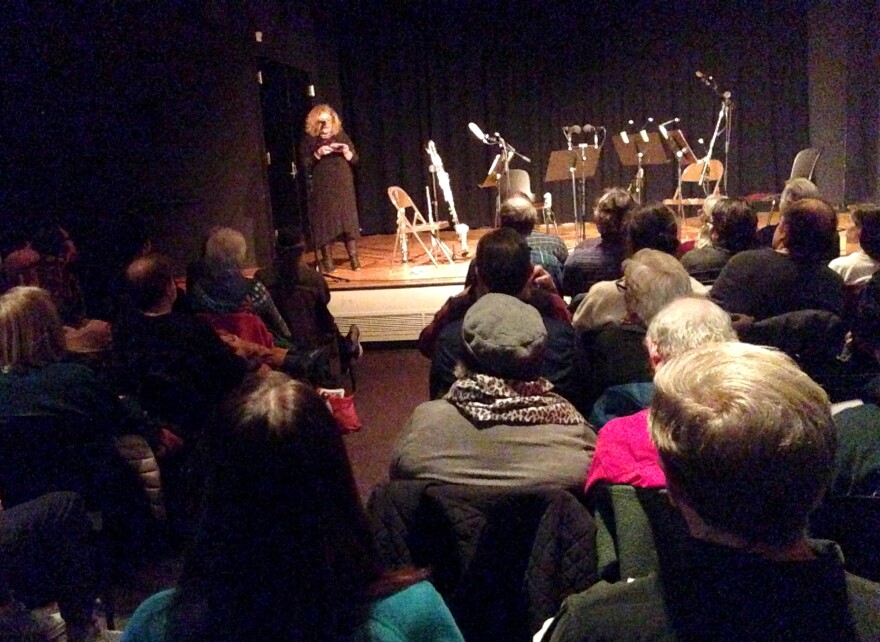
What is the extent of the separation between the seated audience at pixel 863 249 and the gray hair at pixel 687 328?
1752 mm

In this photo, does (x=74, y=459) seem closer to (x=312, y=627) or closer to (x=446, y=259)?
(x=312, y=627)

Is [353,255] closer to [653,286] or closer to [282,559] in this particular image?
[653,286]

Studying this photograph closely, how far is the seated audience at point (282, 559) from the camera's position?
99 cm

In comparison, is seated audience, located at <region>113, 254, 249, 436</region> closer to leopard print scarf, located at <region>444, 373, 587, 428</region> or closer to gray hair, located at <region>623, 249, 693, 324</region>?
leopard print scarf, located at <region>444, 373, 587, 428</region>

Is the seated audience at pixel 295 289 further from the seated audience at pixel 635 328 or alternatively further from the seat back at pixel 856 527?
the seat back at pixel 856 527

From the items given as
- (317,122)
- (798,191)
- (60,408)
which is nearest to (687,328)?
(60,408)

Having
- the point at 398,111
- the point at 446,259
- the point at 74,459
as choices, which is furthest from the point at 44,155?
the point at 398,111

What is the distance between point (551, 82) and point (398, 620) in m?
10.2

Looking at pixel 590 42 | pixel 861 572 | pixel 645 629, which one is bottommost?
pixel 861 572

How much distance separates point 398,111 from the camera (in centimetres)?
1072

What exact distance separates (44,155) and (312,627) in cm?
618

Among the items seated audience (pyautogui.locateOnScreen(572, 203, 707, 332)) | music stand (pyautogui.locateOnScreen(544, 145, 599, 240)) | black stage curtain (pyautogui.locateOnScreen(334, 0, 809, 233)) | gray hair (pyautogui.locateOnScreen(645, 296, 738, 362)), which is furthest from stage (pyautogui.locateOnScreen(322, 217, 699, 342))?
gray hair (pyautogui.locateOnScreen(645, 296, 738, 362))

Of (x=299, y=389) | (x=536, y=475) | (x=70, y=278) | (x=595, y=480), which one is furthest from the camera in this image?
(x=70, y=278)

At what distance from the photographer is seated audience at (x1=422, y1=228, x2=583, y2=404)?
2.48 metres
